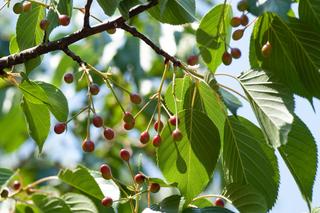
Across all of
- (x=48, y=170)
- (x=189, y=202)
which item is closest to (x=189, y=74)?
(x=189, y=202)

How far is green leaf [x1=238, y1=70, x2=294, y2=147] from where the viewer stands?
4.10 ft

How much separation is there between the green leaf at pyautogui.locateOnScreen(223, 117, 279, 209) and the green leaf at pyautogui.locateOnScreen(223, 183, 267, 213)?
27 millimetres

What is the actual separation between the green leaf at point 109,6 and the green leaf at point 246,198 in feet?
1.40

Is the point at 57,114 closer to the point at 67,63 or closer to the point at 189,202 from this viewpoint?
the point at 189,202

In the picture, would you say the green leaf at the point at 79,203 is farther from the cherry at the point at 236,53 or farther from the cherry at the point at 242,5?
the cherry at the point at 242,5

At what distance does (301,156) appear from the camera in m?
1.43

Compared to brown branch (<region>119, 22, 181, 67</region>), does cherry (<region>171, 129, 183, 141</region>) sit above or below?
below

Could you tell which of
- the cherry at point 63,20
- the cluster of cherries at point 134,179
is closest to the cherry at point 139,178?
the cluster of cherries at point 134,179

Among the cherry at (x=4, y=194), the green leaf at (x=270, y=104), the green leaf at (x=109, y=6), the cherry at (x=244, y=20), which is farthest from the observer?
the cherry at (x=4, y=194)

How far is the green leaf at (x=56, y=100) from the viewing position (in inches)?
63.8

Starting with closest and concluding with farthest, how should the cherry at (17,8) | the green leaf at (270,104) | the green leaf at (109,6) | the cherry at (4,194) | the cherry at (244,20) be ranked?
the green leaf at (270,104) < the green leaf at (109,6) < the cherry at (244,20) < the cherry at (17,8) < the cherry at (4,194)

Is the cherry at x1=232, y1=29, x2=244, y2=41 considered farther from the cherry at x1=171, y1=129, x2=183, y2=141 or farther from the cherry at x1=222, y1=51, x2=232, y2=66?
the cherry at x1=171, y1=129, x2=183, y2=141

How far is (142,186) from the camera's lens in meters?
1.56

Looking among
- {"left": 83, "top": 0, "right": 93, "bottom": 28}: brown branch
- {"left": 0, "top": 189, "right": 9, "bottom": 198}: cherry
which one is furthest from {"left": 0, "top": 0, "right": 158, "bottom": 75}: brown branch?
{"left": 0, "top": 189, "right": 9, "bottom": 198}: cherry
